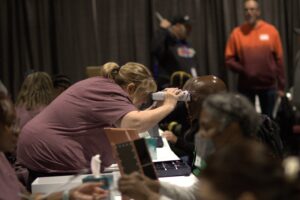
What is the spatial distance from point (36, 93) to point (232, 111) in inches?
101

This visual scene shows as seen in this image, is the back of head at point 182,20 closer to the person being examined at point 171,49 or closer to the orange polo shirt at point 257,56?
the person being examined at point 171,49

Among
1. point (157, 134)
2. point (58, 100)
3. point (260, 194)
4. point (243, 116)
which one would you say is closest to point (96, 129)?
point (58, 100)

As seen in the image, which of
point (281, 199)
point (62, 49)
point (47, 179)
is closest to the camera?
point (281, 199)

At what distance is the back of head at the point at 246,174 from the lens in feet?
3.79

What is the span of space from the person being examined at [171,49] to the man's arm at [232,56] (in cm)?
37

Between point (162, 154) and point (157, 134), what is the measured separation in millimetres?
398

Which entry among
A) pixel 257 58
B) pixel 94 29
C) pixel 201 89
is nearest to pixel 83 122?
pixel 201 89

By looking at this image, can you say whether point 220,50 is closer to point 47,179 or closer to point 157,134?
point 157,134

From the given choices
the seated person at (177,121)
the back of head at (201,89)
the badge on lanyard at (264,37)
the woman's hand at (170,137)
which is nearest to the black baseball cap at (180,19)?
the badge on lanyard at (264,37)

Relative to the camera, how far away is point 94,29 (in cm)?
668

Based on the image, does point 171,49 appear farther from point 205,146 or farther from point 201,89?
point 205,146

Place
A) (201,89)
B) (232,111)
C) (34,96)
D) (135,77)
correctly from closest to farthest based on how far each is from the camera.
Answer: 1. (232,111)
2. (201,89)
3. (135,77)
4. (34,96)

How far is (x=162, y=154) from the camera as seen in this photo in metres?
3.43

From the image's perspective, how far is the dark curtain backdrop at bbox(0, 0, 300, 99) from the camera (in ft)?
21.7
